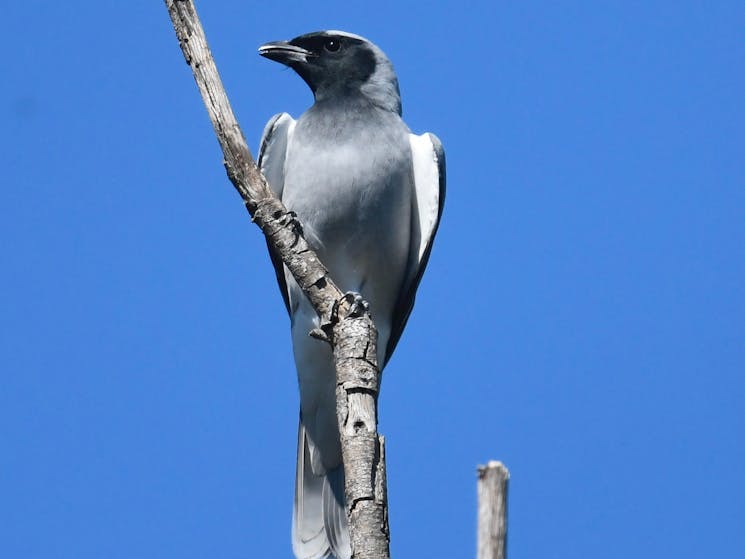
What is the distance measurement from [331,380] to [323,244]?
1.00 meters

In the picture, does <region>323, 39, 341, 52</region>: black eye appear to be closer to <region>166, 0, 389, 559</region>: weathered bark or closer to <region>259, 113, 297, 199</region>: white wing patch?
<region>259, 113, 297, 199</region>: white wing patch

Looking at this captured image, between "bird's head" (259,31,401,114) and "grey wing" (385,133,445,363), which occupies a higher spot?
"bird's head" (259,31,401,114)

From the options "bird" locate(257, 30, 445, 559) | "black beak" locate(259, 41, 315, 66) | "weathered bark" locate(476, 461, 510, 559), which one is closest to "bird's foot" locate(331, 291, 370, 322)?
"bird" locate(257, 30, 445, 559)

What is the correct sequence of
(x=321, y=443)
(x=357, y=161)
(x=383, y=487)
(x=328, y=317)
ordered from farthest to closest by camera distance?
(x=321, y=443)
(x=357, y=161)
(x=328, y=317)
(x=383, y=487)

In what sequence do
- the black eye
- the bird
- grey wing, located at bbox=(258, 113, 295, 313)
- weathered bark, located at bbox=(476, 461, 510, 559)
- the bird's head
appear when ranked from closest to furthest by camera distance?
1. weathered bark, located at bbox=(476, 461, 510, 559)
2. the bird
3. grey wing, located at bbox=(258, 113, 295, 313)
4. the bird's head
5. the black eye

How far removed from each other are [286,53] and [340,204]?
50.9 inches

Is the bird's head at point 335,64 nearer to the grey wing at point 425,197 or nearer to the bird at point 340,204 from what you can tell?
the bird at point 340,204

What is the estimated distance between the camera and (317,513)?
683 cm

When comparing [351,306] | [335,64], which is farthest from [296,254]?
[335,64]

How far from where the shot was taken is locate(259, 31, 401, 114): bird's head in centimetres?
719

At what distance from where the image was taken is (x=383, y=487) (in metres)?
4.31

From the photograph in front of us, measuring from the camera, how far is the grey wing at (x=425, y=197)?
700 cm

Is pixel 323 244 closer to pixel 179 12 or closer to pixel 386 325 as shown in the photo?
pixel 386 325

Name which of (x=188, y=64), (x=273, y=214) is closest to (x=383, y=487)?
(x=273, y=214)
